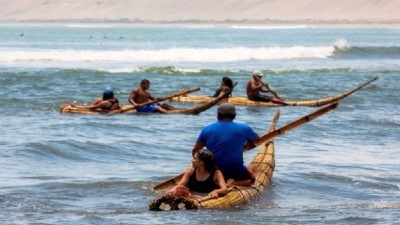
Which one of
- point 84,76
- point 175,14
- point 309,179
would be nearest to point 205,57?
point 84,76

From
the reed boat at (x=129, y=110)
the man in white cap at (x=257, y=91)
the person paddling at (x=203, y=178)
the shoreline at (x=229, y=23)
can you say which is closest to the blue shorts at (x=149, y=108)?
the reed boat at (x=129, y=110)

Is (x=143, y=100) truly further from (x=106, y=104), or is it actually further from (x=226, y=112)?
(x=226, y=112)

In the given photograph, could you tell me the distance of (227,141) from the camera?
41.0 feet

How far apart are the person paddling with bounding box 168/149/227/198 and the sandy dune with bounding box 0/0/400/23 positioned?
146m

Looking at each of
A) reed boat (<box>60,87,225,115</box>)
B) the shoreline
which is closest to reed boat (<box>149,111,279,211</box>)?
reed boat (<box>60,87,225,115</box>)

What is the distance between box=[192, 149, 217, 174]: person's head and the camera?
1207 cm

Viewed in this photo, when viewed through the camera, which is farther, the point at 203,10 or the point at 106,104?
the point at 203,10

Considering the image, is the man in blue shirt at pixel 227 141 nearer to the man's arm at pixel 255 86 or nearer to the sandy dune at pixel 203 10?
the man's arm at pixel 255 86

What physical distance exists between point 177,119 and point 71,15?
169 meters

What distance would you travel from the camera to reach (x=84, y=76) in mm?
36812

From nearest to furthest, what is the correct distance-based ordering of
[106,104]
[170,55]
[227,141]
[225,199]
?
[225,199] < [227,141] < [106,104] < [170,55]

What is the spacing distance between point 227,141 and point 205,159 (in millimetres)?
499

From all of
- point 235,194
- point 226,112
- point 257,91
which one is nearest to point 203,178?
point 235,194

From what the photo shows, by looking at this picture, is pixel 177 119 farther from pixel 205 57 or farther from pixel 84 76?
pixel 205 57
